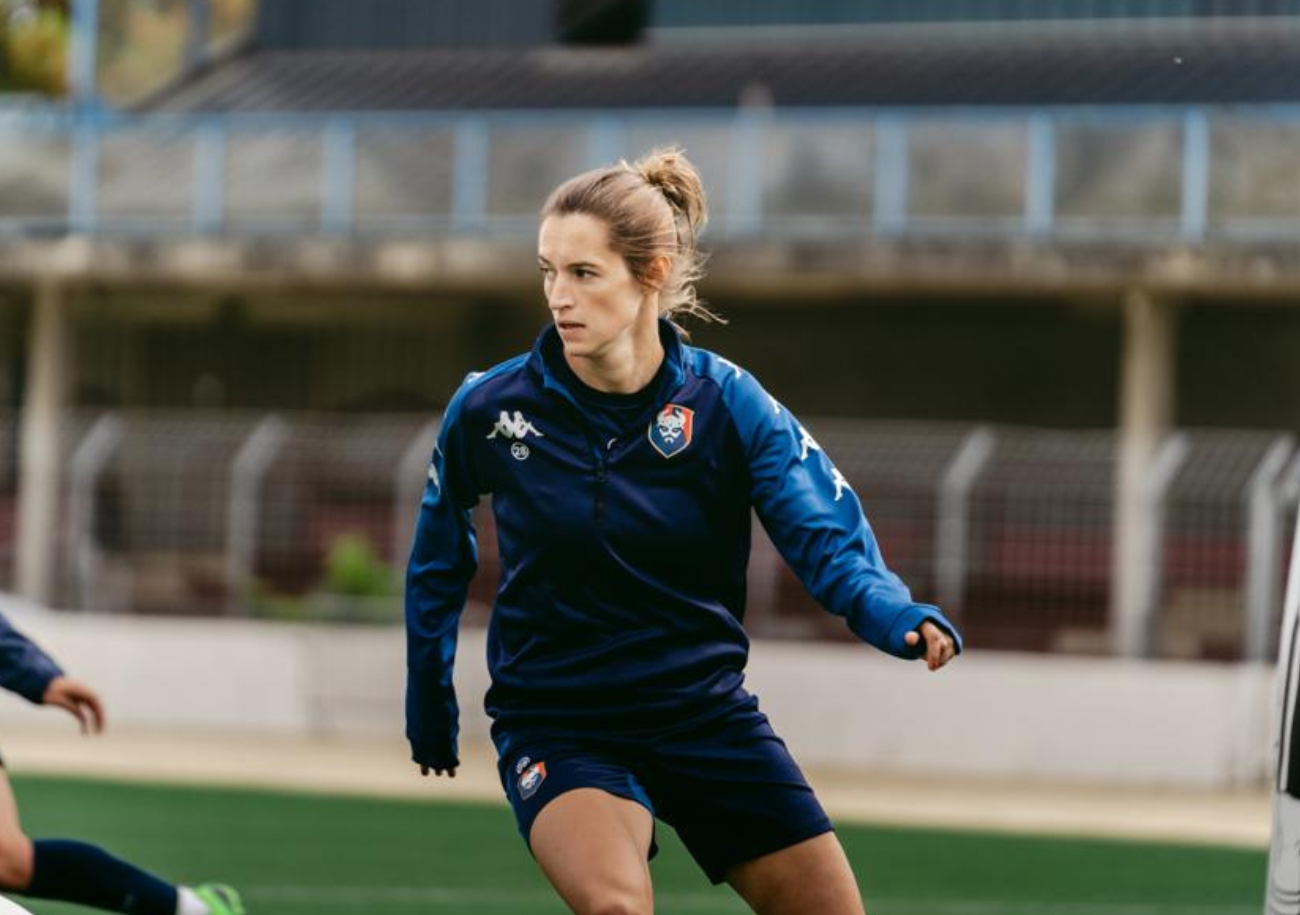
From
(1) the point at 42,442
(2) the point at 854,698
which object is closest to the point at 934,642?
(2) the point at 854,698

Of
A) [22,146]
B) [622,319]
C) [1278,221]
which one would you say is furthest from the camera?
[22,146]

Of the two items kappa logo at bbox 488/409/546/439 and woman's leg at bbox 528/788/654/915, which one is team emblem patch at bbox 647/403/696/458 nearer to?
kappa logo at bbox 488/409/546/439

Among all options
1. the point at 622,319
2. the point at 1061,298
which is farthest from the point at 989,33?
the point at 622,319

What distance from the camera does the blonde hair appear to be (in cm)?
540

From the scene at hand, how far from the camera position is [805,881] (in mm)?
5449

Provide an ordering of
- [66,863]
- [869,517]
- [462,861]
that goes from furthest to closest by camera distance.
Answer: [869,517] → [462,861] → [66,863]

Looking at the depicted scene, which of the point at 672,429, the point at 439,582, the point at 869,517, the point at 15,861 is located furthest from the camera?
the point at 869,517

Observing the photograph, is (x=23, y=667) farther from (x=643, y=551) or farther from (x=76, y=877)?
(x=643, y=551)

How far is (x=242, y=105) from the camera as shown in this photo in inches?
1141

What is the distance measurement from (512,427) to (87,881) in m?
2.33

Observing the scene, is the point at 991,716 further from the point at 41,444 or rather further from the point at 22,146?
the point at 22,146

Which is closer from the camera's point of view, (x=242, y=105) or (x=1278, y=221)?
(x=1278, y=221)

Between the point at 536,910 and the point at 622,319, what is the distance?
5.72 metres

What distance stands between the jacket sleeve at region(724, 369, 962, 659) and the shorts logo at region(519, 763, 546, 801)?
610 millimetres
